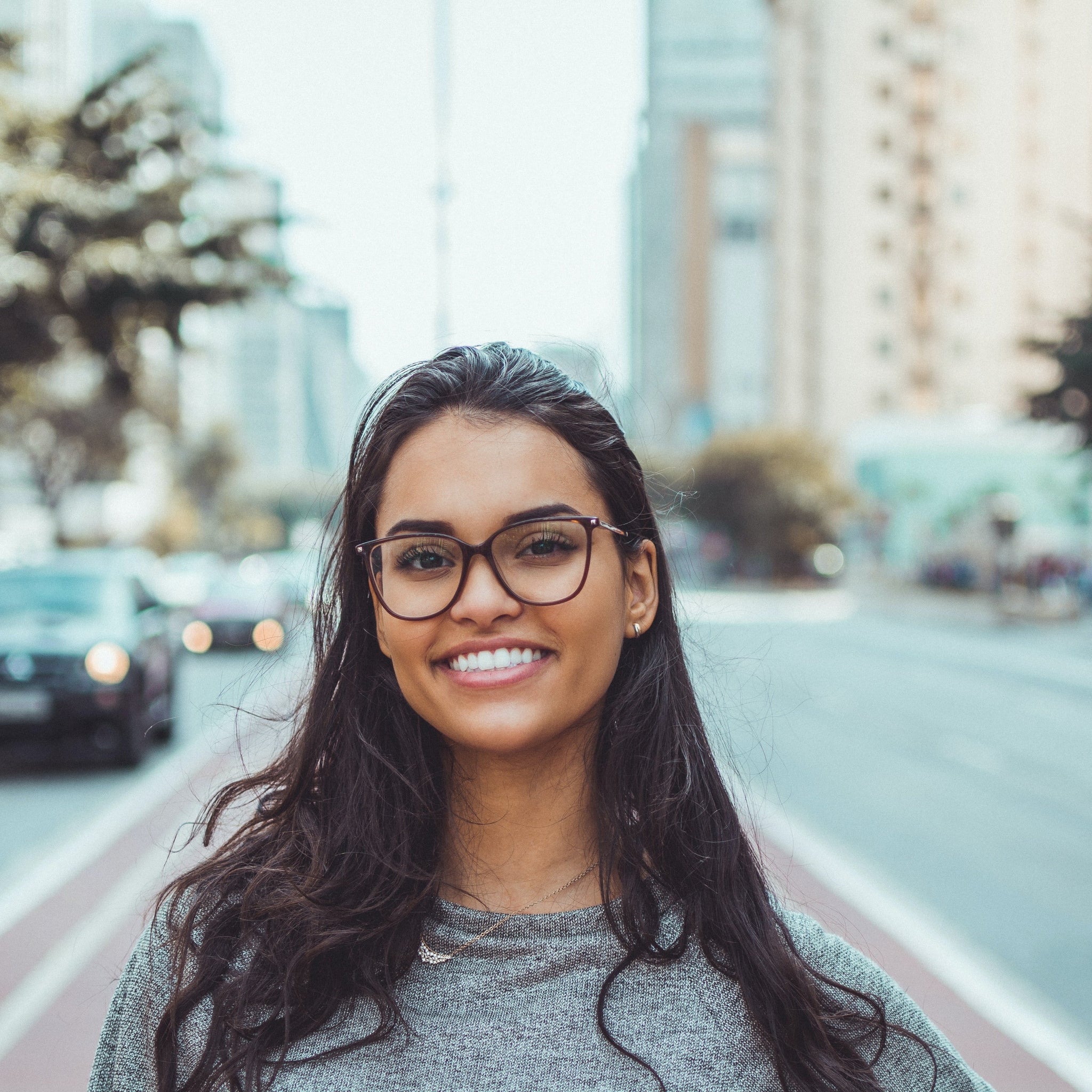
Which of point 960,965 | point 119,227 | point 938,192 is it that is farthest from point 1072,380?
point 938,192

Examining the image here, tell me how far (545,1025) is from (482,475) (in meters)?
0.67

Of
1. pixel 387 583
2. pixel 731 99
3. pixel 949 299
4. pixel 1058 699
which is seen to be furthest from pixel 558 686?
pixel 731 99

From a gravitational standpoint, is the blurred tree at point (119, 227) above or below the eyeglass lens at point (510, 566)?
above

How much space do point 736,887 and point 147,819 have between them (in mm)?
7687

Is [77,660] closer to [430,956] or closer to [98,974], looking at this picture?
[98,974]

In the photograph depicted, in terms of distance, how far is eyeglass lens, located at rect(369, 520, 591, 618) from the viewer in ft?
5.58

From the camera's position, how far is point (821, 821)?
9047 mm

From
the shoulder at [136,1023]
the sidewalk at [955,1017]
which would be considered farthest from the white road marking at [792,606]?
the shoulder at [136,1023]

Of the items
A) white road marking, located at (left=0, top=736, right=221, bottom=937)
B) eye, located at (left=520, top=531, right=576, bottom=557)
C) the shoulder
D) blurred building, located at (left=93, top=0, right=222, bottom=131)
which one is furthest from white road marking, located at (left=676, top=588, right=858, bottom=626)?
blurred building, located at (left=93, top=0, right=222, bottom=131)

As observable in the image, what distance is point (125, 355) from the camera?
11.4m

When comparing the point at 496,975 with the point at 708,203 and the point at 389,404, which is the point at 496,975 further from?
the point at 708,203

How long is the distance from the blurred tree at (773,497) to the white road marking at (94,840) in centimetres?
4868

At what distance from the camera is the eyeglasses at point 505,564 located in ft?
5.56

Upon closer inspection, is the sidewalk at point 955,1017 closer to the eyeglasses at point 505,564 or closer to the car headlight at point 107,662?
the eyeglasses at point 505,564
